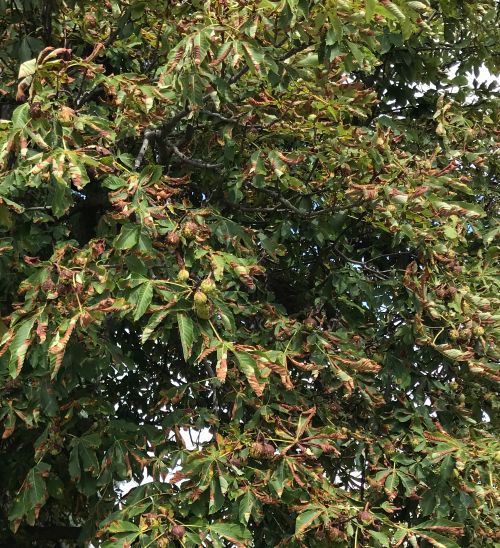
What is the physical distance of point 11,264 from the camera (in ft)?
10.5

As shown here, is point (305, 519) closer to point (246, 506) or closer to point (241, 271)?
point (246, 506)

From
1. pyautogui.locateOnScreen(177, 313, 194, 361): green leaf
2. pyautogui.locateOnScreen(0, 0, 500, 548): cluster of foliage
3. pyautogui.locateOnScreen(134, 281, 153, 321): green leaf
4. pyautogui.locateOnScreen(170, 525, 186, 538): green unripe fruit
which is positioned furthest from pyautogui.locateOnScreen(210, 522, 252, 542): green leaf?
pyautogui.locateOnScreen(134, 281, 153, 321): green leaf

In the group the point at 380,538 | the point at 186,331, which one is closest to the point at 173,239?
→ the point at 186,331

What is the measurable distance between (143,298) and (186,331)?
0.58ft

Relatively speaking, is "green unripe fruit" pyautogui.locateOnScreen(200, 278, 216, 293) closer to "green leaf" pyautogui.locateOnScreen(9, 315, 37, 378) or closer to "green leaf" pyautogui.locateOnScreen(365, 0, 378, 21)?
"green leaf" pyautogui.locateOnScreen(9, 315, 37, 378)

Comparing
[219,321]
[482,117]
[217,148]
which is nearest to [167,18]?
[217,148]

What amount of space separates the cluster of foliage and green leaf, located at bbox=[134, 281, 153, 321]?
1 cm

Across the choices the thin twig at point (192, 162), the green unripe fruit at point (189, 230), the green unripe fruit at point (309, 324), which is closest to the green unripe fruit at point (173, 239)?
the green unripe fruit at point (189, 230)

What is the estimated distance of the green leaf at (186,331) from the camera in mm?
2498

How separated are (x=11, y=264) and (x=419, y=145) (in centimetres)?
240

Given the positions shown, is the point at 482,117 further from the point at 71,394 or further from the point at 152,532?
the point at 152,532

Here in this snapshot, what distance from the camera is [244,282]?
9.23ft

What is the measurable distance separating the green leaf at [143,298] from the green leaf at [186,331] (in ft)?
0.36

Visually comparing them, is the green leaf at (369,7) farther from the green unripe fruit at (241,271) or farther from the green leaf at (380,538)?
A: the green leaf at (380,538)
